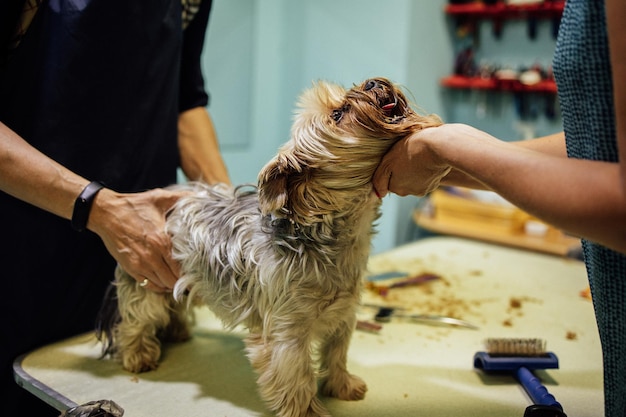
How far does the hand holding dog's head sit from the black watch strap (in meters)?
0.39

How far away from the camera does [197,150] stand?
1664 millimetres

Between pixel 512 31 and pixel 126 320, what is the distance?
2745 millimetres

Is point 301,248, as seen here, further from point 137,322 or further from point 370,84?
point 137,322

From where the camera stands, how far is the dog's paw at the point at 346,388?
1189 mm

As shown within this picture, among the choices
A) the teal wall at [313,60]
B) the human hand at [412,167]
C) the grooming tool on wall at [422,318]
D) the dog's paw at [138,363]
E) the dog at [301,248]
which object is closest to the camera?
the human hand at [412,167]

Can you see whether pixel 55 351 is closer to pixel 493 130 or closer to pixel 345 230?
pixel 345 230

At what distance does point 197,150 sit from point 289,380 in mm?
824

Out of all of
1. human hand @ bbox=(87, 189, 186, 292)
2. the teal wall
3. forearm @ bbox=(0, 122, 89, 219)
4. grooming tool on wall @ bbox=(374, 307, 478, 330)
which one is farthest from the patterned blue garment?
the teal wall

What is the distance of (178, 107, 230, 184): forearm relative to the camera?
1.66 metres

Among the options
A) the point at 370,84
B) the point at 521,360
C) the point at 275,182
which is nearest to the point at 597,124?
the point at 370,84

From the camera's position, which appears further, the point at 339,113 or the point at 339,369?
the point at 339,369

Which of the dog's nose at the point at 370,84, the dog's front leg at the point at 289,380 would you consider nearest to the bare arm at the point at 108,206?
the dog's front leg at the point at 289,380

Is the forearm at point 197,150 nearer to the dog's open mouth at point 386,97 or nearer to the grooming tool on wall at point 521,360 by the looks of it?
the dog's open mouth at point 386,97

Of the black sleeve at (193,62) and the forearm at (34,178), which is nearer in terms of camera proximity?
the forearm at (34,178)
